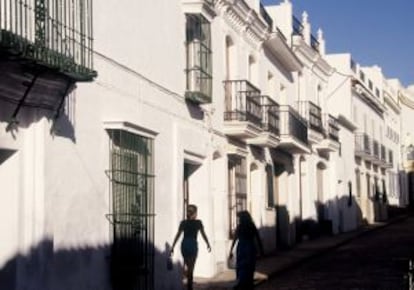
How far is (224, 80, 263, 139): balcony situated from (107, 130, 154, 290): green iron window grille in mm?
5425

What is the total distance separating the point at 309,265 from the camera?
19.9m

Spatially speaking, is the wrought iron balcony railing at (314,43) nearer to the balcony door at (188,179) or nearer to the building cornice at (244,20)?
the building cornice at (244,20)

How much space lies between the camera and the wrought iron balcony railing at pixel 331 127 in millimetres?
30453

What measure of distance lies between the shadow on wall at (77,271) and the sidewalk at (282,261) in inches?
75.4

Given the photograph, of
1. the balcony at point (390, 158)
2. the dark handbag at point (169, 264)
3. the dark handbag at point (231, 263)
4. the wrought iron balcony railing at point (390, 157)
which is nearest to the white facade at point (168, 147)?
the dark handbag at point (169, 264)

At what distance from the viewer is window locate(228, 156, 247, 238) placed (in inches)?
755

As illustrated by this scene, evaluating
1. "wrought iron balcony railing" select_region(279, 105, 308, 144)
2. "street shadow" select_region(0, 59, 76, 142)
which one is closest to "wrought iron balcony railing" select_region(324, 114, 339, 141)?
"wrought iron balcony railing" select_region(279, 105, 308, 144)

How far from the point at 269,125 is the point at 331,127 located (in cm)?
1029

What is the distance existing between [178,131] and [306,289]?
3645 mm

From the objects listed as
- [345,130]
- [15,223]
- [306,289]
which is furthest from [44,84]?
[345,130]

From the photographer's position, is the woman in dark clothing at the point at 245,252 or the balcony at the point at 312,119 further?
the balcony at the point at 312,119

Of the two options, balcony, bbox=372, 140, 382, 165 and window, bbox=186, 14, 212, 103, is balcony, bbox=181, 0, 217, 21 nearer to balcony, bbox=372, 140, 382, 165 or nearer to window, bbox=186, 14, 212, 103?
window, bbox=186, 14, 212, 103

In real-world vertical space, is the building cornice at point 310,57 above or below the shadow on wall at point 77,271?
above

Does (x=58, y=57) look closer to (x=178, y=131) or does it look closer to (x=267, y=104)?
(x=178, y=131)
